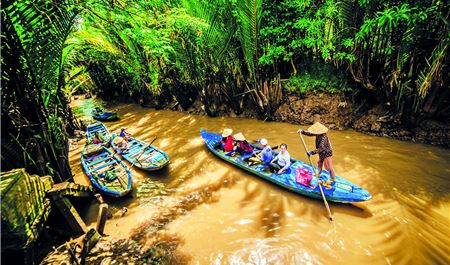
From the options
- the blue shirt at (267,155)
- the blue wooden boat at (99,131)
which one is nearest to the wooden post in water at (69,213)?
the blue shirt at (267,155)

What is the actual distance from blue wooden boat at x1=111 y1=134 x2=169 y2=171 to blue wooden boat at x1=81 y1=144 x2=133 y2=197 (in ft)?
1.45

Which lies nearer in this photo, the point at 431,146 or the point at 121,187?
the point at 121,187

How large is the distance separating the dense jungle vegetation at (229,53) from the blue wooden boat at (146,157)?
2389mm

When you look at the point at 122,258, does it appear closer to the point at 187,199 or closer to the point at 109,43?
the point at 187,199

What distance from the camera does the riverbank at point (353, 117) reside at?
627cm

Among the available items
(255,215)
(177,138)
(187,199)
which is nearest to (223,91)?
(177,138)

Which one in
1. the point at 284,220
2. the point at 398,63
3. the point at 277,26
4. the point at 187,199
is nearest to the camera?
the point at 284,220

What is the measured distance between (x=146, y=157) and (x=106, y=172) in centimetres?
140

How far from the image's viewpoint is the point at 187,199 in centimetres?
538

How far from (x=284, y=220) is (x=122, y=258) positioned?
10.6 ft

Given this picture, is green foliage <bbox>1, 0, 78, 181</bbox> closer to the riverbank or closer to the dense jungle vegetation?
the dense jungle vegetation

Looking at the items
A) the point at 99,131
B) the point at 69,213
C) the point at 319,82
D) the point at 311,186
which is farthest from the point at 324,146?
the point at 99,131

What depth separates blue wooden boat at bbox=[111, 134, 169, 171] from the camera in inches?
261

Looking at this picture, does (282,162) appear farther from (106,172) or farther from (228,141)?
(106,172)
